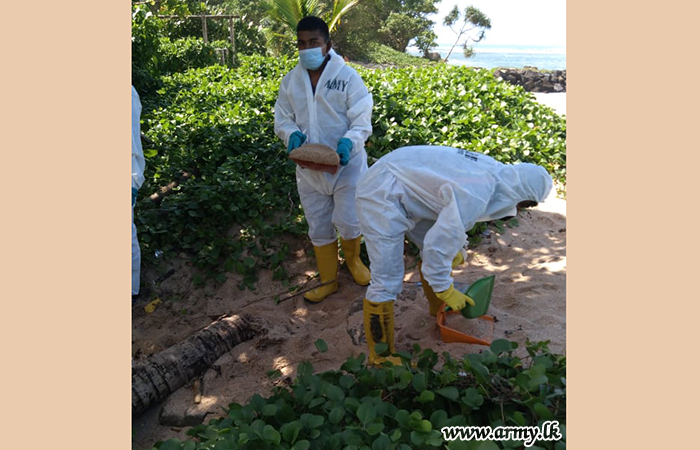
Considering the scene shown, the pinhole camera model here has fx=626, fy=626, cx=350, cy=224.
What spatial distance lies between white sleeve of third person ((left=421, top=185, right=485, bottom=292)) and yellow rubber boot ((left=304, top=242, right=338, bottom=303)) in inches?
56.1

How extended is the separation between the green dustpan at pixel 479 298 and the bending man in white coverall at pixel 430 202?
0.16m

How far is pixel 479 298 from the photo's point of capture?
3258mm

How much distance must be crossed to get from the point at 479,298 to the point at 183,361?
1.61 metres

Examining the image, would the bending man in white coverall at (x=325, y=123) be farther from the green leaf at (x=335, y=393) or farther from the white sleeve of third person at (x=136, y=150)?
the green leaf at (x=335, y=393)

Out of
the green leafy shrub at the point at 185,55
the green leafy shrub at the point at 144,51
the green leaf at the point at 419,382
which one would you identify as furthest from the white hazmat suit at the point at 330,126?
the green leafy shrub at the point at 185,55

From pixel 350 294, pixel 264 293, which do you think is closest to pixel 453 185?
pixel 350 294

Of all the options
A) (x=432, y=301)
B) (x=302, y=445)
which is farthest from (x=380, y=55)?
(x=302, y=445)

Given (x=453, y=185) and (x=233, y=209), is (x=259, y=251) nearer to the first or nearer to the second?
(x=233, y=209)

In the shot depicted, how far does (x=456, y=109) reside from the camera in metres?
6.61

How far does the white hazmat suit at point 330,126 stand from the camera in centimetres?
379

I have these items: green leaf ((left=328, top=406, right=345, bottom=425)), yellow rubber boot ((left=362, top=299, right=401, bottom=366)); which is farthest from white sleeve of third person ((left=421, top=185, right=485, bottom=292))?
green leaf ((left=328, top=406, right=345, bottom=425))

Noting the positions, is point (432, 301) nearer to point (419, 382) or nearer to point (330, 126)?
point (419, 382)

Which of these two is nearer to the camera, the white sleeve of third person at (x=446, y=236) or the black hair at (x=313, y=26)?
the white sleeve of third person at (x=446, y=236)

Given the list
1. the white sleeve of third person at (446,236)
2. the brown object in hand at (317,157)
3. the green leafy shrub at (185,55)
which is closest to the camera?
the white sleeve of third person at (446,236)
